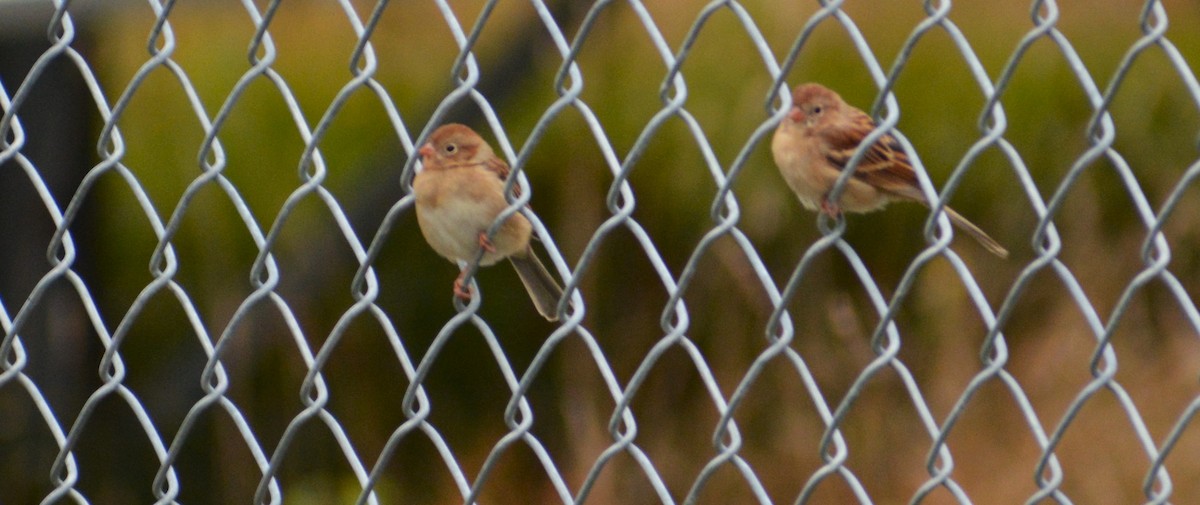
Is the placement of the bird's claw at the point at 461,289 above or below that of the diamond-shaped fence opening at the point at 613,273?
above

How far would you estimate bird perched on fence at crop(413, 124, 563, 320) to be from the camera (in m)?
2.61

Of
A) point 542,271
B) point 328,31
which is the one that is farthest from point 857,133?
point 328,31

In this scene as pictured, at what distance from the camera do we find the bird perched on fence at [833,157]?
103 inches

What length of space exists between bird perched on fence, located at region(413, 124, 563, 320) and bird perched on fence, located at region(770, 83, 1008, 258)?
20.9 inches

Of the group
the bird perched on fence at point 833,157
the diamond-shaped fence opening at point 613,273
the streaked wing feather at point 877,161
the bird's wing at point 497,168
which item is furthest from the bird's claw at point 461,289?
the diamond-shaped fence opening at point 613,273

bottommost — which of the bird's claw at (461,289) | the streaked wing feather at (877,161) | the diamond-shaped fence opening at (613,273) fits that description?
the diamond-shaped fence opening at (613,273)

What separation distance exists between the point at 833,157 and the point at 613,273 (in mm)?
2545

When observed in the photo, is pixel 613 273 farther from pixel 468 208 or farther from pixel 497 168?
pixel 468 208

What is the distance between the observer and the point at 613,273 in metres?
5.15

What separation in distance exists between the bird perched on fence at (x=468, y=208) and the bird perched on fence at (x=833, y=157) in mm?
531

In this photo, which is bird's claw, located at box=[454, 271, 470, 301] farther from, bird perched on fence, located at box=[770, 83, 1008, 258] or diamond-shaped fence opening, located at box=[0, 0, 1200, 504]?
diamond-shaped fence opening, located at box=[0, 0, 1200, 504]

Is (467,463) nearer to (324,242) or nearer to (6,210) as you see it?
(324,242)

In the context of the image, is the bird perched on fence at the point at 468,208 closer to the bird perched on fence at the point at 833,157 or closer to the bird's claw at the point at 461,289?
the bird's claw at the point at 461,289

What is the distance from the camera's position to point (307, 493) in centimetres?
469
